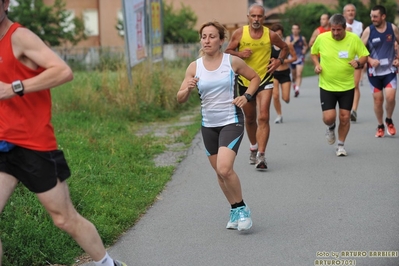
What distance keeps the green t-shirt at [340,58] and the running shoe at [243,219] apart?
13.3 ft

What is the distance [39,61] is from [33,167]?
0.64 m

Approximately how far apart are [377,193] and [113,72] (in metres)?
9.70

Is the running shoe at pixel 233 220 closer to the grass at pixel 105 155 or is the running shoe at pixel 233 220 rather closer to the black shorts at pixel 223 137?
the black shorts at pixel 223 137

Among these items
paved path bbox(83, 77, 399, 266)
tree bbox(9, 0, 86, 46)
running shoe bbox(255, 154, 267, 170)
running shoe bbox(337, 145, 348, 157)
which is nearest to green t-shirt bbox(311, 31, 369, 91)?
running shoe bbox(337, 145, 348, 157)

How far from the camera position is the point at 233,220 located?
661 cm

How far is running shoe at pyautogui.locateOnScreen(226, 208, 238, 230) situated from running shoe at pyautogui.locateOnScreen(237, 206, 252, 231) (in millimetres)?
40

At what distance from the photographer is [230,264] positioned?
18.4ft

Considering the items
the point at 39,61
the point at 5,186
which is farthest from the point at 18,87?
the point at 5,186

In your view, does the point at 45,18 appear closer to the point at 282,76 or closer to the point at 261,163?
the point at 282,76

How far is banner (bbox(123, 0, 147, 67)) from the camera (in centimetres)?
1584

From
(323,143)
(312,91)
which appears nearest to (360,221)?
(323,143)

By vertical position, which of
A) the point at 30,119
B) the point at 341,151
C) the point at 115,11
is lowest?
the point at 115,11

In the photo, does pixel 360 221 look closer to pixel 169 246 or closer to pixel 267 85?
pixel 169 246

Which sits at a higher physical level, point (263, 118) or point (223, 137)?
point (223, 137)
